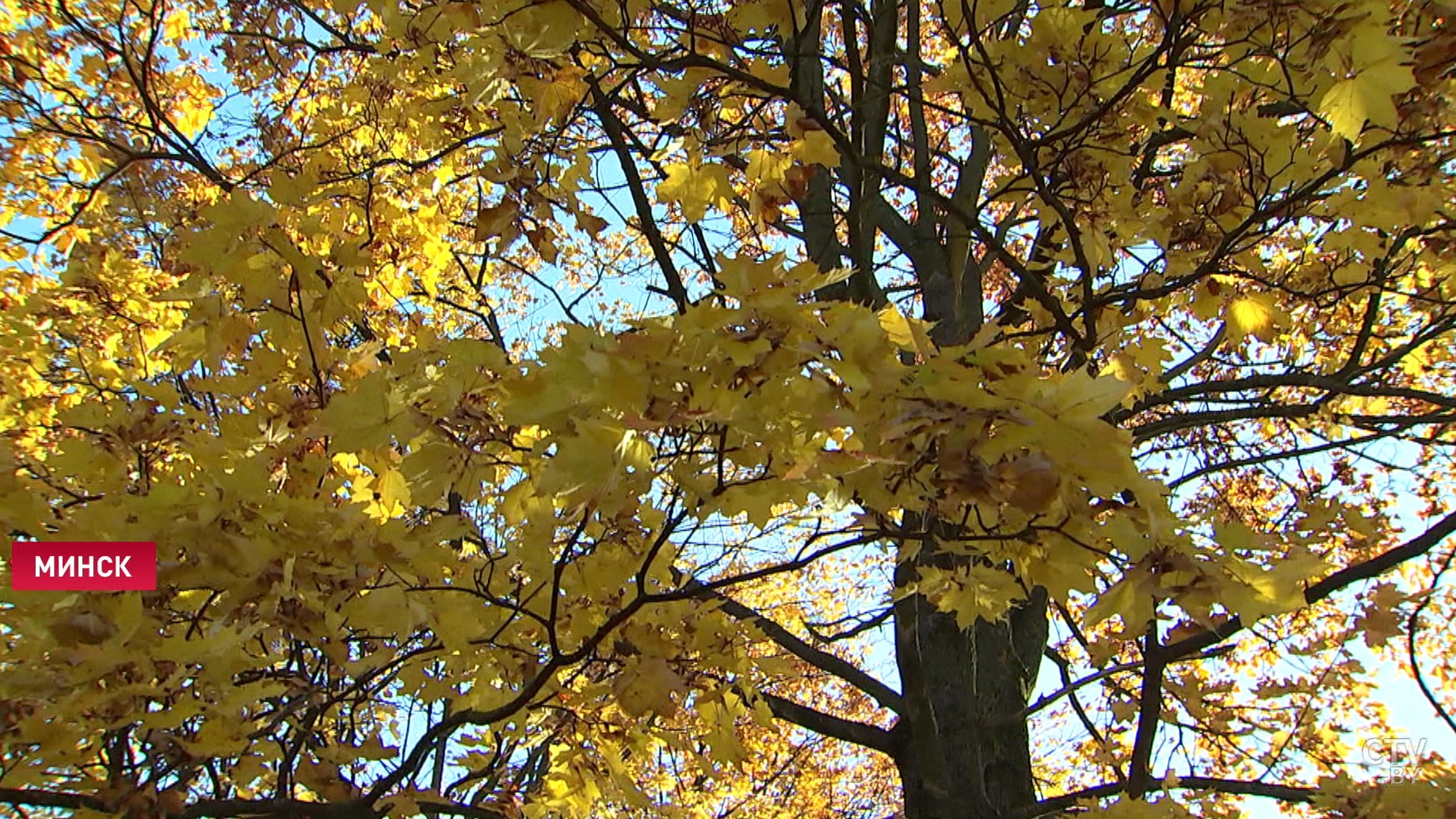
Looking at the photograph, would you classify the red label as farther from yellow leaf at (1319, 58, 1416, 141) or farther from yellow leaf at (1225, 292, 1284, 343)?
yellow leaf at (1225, 292, 1284, 343)

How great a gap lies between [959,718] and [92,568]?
2584mm

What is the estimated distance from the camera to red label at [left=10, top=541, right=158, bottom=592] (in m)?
1.37

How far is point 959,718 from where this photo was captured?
9.97 feet

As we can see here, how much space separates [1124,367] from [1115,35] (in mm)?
896

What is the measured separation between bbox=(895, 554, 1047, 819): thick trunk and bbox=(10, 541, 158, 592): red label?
219 centimetres

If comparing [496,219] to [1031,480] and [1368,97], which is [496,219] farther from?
[1368,97]

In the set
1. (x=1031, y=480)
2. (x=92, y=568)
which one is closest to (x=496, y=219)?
(x=92, y=568)

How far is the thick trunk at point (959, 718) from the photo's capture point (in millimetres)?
2941

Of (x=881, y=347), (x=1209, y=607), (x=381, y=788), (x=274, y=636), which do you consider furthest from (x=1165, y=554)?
(x=274, y=636)

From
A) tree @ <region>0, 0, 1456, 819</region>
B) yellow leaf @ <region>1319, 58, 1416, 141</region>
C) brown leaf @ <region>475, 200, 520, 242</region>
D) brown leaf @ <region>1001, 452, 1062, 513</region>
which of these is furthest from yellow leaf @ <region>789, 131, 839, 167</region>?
brown leaf @ <region>1001, 452, 1062, 513</region>

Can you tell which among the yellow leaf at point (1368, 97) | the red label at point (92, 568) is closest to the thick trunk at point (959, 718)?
the yellow leaf at point (1368, 97)

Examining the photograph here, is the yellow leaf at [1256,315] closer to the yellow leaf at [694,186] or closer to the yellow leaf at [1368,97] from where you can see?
the yellow leaf at [1368,97]

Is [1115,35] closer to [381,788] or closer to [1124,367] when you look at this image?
[1124,367]

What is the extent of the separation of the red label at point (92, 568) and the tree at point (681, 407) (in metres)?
0.03
